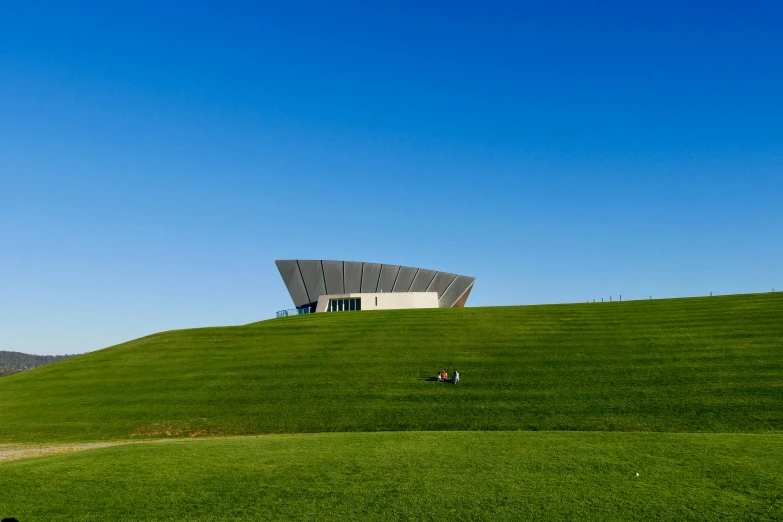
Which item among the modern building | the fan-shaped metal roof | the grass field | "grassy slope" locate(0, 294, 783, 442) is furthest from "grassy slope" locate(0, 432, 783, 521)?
the fan-shaped metal roof

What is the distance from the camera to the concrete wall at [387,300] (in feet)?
217

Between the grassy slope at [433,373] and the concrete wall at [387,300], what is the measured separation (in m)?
16.5

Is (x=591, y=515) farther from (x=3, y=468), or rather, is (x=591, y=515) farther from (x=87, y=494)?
(x=3, y=468)

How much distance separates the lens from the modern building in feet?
227

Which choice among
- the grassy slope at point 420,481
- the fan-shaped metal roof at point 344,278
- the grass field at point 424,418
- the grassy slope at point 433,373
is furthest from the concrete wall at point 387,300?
the grassy slope at point 420,481

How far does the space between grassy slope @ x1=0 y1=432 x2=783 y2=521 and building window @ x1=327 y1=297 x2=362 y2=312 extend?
47438 mm

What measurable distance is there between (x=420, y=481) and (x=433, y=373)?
20340 mm

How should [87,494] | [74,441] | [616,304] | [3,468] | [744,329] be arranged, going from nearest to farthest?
[87,494]
[3,468]
[74,441]
[744,329]
[616,304]

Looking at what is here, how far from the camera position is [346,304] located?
67.7 m

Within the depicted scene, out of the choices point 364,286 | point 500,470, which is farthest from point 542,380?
point 364,286

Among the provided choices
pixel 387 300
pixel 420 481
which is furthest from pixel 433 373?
pixel 387 300

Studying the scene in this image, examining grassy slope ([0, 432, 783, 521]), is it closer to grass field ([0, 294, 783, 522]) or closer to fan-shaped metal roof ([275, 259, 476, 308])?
grass field ([0, 294, 783, 522])

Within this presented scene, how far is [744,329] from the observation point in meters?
39.0

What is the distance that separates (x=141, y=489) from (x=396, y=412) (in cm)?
1530
